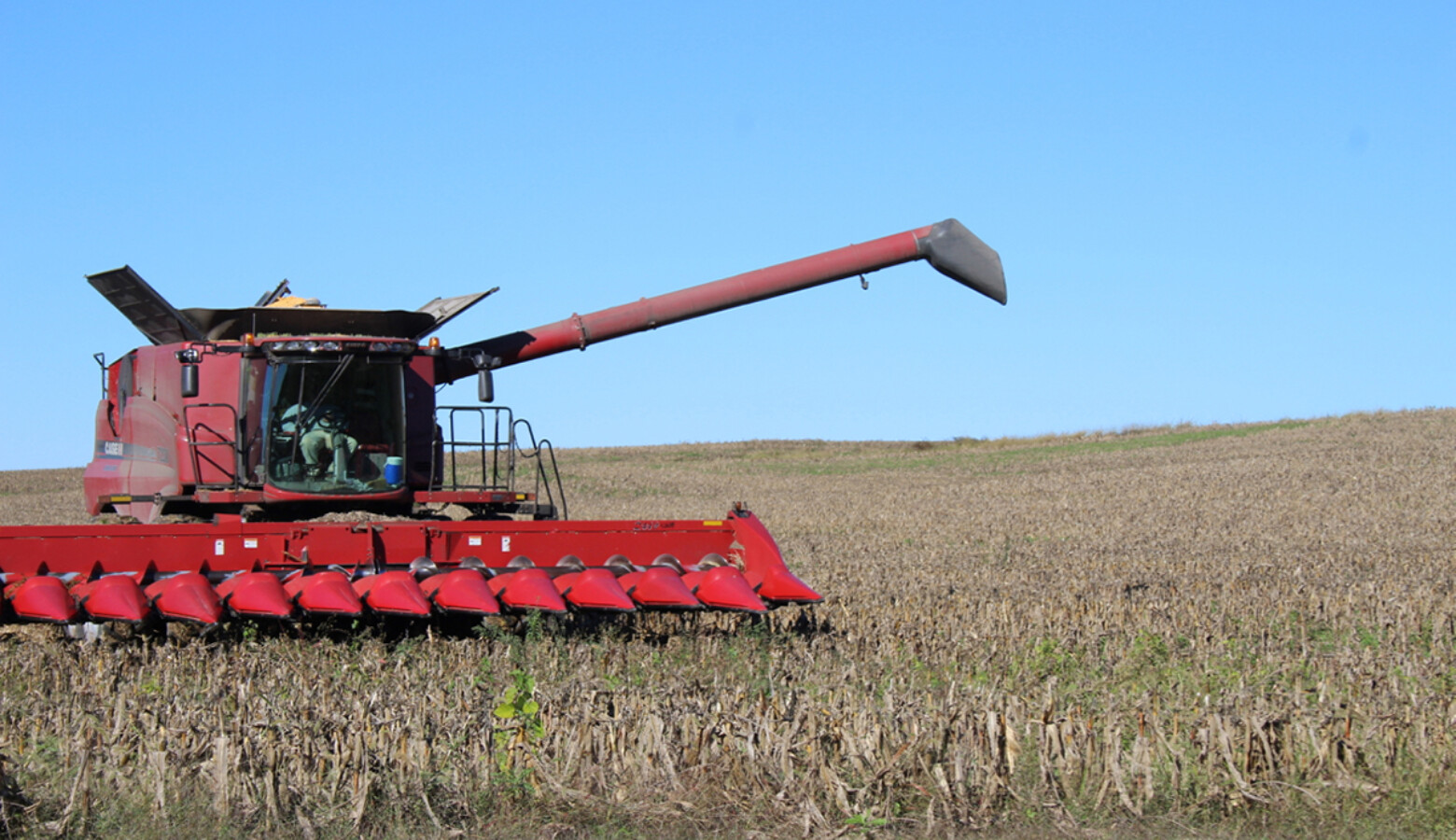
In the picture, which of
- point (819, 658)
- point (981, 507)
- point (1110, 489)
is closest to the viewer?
point (819, 658)

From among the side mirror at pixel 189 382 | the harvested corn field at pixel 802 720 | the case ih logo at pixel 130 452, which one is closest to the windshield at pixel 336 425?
the side mirror at pixel 189 382

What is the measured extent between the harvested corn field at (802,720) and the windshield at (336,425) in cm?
120

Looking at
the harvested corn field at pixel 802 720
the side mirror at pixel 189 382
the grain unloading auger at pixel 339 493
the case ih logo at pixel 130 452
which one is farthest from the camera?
the case ih logo at pixel 130 452

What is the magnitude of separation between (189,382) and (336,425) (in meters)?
0.97

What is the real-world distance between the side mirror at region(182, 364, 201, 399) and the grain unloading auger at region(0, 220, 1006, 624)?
1 cm

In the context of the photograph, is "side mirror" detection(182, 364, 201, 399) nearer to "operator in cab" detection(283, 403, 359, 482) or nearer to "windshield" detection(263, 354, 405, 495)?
"windshield" detection(263, 354, 405, 495)

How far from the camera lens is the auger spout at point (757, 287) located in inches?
381

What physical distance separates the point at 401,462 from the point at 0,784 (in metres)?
4.63

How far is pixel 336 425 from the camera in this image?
8695mm

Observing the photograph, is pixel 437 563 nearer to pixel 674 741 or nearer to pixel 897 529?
pixel 674 741

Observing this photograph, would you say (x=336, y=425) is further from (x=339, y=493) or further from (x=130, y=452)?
(x=130, y=452)

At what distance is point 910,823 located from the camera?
4562 mm

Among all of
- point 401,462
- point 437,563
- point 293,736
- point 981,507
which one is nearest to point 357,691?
point 293,736

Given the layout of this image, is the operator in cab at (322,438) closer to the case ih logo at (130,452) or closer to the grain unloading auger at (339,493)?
the grain unloading auger at (339,493)
